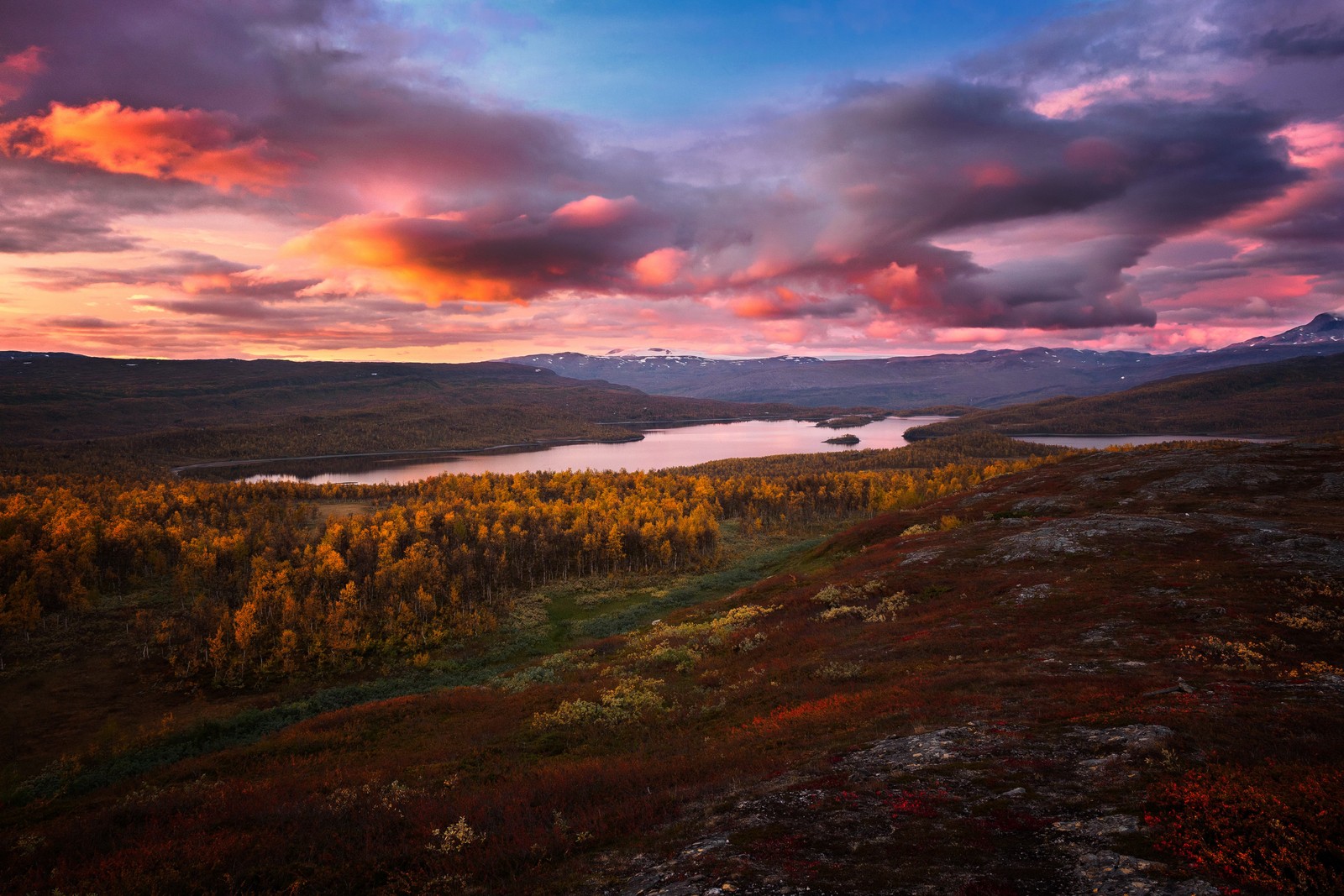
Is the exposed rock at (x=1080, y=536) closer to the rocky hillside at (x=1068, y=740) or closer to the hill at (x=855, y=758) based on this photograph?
the hill at (x=855, y=758)

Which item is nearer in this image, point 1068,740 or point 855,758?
point 1068,740

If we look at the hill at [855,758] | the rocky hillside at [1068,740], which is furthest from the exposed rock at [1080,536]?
the rocky hillside at [1068,740]

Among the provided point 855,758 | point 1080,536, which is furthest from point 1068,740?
point 1080,536

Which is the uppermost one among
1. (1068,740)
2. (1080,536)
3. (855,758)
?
(1068,740)

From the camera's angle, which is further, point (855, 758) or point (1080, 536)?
point (1080, 536)

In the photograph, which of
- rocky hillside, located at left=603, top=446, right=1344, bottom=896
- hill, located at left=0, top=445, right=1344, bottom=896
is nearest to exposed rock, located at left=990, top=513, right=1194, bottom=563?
hill, located at left=0, top=445, right=1344, bottom=896

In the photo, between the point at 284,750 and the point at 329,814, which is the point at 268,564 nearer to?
the point at 284,750

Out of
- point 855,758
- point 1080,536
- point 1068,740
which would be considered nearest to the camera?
point 1068,740

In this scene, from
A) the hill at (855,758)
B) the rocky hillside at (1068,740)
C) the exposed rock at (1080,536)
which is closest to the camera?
the rocky hillside at (1068,740)

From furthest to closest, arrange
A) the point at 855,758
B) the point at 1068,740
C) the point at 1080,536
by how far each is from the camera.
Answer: the point at 1080,536, the point at 855,758, the point at 1068,740

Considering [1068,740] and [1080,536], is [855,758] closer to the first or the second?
[1068,740]

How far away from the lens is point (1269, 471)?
218ft

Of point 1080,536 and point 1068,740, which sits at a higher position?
point 1068,740

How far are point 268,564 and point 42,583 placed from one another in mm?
27127
